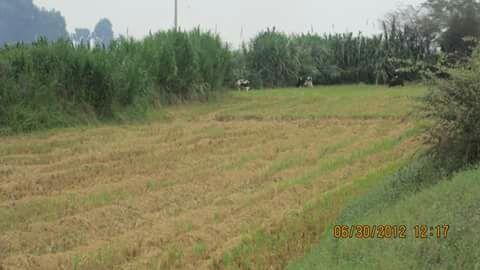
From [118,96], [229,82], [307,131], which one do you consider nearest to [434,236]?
[307,131]

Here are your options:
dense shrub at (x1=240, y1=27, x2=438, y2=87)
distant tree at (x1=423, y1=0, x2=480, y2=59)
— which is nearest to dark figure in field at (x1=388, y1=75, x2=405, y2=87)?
dense shrub at (x1=240, y1=27, x2=438, y2=87)

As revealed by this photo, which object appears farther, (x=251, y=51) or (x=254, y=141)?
(x=251, y=51)

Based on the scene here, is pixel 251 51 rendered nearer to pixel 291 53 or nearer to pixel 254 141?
pixel 291 53

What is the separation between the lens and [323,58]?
32.7 m

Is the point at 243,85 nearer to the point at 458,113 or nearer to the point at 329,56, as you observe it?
the point at 329,56

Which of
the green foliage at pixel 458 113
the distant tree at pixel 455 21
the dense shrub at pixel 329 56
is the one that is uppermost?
the distant tree at pixel 455 21

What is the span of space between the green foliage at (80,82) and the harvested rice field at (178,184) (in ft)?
2.96

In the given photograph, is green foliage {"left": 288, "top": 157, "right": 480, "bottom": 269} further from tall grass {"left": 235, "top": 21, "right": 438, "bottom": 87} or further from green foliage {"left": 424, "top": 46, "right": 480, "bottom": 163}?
tall grass {"left": 235, "top": 21, "right": 438, "bottom": 87}

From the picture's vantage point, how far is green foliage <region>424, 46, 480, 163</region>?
773cm

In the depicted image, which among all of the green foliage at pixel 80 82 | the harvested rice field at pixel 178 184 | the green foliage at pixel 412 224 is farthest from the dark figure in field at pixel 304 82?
the green foliage at pixel 412 224

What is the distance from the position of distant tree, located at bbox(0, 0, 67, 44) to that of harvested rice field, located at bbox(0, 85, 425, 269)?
38.2 meters

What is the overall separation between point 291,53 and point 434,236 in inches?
1045
